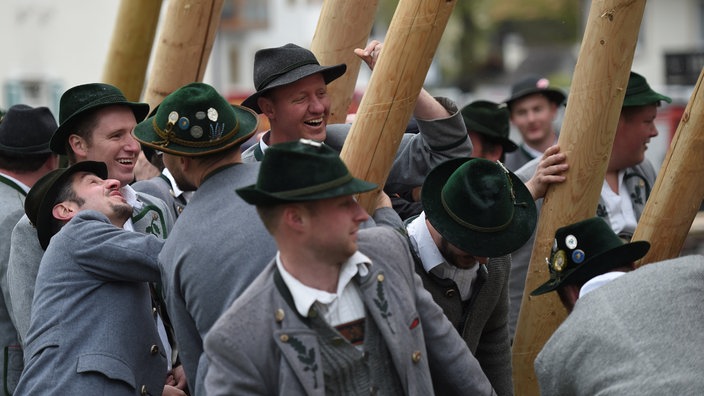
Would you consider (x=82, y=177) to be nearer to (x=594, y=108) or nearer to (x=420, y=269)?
(x=420, y=269)

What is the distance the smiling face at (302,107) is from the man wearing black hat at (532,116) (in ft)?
13.1

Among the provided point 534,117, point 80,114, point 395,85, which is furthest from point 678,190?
point 534,117

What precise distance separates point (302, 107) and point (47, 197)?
1.14 m

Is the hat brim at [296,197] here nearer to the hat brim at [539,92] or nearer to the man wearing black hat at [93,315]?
the man wearing black hat at [93,315]

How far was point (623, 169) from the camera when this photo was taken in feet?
21.6

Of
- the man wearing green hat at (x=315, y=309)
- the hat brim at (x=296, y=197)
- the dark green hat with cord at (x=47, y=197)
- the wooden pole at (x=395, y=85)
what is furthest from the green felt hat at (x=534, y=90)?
the hat brim at (x=296, y=197)

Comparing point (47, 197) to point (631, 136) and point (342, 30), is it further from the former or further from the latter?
point (631, 136)

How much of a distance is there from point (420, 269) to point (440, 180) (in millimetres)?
357

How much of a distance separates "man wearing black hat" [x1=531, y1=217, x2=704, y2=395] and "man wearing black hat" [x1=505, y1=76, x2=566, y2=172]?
493cm

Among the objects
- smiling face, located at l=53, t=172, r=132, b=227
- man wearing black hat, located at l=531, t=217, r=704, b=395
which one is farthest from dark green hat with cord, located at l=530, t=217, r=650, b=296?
smiling face, located at l=53, t=172, r=132, b=227

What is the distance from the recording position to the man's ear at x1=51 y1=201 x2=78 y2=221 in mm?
5051

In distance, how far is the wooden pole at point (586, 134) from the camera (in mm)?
4992

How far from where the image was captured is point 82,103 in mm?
5773

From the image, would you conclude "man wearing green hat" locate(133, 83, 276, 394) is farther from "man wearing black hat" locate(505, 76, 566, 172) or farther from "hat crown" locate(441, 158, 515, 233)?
"man wearing black hat" locate(505, 76, 566, 172)
